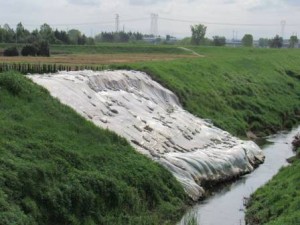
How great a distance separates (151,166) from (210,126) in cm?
1139

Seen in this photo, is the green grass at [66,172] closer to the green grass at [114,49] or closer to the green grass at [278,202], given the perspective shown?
the green grass at [278,202]

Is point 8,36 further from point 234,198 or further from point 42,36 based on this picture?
point 234,198

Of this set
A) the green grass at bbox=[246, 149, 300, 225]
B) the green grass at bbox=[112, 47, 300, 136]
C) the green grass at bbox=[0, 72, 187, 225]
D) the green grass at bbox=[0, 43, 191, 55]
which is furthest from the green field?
the green grass at bbox=[0, 43, 191, 55]

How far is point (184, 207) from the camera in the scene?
65.2ft

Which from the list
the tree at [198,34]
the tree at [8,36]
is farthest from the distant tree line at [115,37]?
the tree at [8,36]

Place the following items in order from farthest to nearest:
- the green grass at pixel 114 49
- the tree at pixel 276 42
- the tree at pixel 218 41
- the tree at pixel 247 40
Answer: the tree at pixel 247 40, the tree at pixel 276 42, the tree at pixel 218 41, the green grass at pixel 114 49

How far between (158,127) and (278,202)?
9043mm

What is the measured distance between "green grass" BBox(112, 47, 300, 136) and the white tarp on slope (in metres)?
3.90

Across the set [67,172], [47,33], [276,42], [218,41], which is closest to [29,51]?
[47,33]

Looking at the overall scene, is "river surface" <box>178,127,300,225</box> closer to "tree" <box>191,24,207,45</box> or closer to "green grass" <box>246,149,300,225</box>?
"green grass" <box>246,149,300,225</box>

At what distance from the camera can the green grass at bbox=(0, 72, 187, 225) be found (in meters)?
14.7

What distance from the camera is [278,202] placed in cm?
1838

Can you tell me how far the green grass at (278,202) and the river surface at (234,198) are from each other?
59 centimetres

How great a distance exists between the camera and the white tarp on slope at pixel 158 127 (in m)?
23.1
